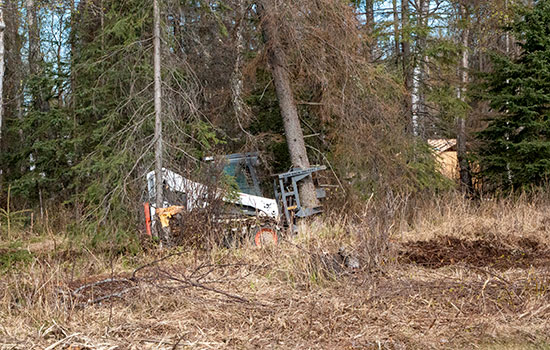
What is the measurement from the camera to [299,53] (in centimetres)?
1361

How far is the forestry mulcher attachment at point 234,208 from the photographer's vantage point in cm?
988

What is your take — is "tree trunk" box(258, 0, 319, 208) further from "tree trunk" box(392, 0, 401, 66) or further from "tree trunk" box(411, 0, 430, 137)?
"tree trunk" box(411, 0, 430, 137)

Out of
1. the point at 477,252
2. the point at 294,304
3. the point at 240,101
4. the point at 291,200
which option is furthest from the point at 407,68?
the point at 294,304

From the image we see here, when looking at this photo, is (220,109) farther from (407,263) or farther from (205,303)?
(205,303)

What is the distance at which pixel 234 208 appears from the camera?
10531 mm

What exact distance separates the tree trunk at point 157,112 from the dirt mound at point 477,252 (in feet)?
14.6

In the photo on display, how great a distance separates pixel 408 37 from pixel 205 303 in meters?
13.1

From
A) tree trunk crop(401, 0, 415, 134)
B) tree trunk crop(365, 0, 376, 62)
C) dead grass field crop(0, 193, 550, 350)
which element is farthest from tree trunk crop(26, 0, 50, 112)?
dead grass field crop(0, 193, 550, 350)

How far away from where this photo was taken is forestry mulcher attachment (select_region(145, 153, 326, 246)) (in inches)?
389

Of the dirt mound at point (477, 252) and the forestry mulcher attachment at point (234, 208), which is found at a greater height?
the forestry mulcher attachment at point (234, 208)

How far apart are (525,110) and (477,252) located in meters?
9.17

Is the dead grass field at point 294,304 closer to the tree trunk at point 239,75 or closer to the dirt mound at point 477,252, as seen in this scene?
the dirt mound at point 477,252

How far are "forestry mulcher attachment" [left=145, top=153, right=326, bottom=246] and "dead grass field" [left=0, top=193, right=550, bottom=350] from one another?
154 cm

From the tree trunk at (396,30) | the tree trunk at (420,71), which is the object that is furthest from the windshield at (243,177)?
the tree trunk at (420,71)
